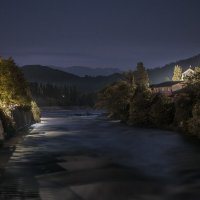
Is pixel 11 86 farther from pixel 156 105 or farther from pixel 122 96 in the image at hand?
pixel 122 96

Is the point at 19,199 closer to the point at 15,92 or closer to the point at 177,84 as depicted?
the point at 15,92

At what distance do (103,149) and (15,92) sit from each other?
3477cm

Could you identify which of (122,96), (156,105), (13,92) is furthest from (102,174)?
(122,96)

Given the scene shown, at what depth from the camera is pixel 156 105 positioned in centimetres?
7331

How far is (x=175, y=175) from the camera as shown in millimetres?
26875

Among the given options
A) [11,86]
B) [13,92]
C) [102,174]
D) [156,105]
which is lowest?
[102,174]

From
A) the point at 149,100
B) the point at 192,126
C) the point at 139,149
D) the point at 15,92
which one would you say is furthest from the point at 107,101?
the point at 139,149

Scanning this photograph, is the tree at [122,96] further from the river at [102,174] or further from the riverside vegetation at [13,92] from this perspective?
the river at [102,174]

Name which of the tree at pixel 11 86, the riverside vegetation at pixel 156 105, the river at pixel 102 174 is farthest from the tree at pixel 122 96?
the river at pixel 102 174

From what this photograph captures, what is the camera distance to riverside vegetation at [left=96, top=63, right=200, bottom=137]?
59750 mm

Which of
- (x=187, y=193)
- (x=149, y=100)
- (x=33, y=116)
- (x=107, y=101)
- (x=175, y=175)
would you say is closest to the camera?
(x=187, y=193)

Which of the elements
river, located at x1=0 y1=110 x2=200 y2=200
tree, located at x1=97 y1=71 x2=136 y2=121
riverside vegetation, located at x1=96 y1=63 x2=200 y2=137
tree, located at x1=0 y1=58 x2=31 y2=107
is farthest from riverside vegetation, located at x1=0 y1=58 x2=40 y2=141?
tree, located at x1=97 y1=71 x2=136 y2=121

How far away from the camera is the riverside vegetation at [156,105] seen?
196ft

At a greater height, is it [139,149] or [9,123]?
[9,123]
